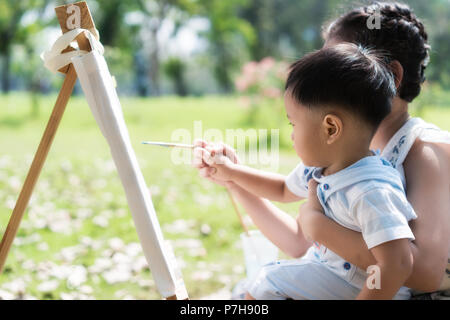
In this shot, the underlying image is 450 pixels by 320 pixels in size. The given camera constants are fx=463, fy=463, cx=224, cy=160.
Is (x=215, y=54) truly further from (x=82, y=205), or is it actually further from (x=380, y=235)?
(x=380, y=235)

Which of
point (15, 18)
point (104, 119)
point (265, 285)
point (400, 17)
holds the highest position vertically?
point (15, 18)

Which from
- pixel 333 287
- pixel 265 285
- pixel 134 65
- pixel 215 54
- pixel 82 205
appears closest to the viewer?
pixel 333 287

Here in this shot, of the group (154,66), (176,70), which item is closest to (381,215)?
(154,66)

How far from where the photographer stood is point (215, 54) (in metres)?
12.2

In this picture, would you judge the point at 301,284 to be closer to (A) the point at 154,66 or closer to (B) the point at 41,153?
(B) the point at 41,153

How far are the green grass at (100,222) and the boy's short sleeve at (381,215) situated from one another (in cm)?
151

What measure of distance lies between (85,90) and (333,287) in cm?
87

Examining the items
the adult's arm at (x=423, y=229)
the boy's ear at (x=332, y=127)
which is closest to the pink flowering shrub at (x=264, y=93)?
the adult's arm at (x=423, y=229)

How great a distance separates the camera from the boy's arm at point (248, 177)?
1.59m

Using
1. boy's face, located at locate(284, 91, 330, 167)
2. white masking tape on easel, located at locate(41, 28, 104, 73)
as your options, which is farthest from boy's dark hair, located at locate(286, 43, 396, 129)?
white masking tape on easel, located at locate(41, 28, 104, 73)

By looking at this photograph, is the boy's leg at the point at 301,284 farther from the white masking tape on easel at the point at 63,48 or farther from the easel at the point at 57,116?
the white masking tape on easel at the point at 63,48

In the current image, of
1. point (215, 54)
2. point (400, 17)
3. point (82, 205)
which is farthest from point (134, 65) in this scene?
point (400, 17)

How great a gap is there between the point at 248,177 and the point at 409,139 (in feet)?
1.79

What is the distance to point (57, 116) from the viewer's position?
133cm
